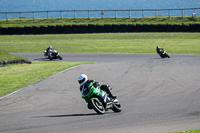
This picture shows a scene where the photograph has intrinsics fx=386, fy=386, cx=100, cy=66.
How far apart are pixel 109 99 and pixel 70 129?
2.01 m

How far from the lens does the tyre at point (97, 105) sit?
31.9 feet

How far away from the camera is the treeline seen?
43.5 metres

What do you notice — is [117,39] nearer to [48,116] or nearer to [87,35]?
[87,35]

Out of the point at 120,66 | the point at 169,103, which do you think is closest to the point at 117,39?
the point at 120,66

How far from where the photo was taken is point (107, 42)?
4041 cm

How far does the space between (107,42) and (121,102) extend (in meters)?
29.0

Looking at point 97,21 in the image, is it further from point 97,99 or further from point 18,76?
point 97,99

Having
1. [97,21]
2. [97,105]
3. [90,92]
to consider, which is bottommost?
[97,105]

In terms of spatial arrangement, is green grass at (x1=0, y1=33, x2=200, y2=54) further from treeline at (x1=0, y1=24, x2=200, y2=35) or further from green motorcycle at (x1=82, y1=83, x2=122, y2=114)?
green motorcycle at (x1=82, y1=83, x2=122, y2=114)

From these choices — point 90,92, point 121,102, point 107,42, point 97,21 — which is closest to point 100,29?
point 107,42

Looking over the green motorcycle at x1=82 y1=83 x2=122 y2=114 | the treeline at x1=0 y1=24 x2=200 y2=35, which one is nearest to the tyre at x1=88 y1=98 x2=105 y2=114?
the green motorcycle at x1=82 y1=83 x2=122 y2=114

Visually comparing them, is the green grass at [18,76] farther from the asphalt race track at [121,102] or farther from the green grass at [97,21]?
the green grass at [97,21]

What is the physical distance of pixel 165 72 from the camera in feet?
62.2

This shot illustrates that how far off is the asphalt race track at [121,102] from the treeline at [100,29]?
24908 millimetres
